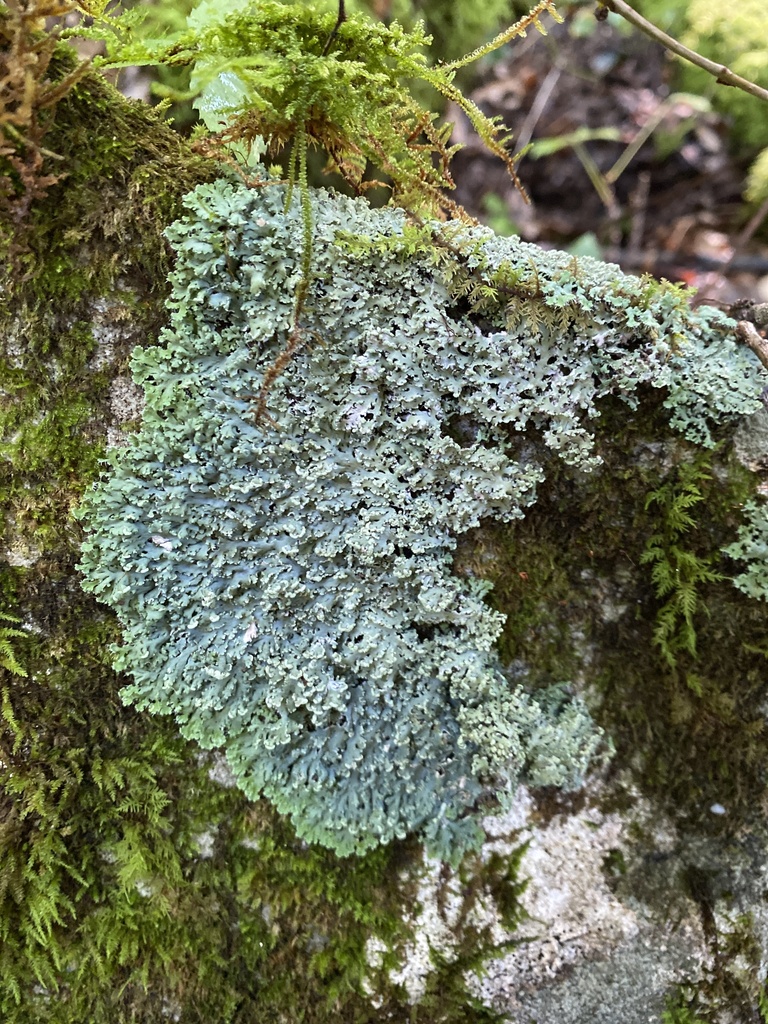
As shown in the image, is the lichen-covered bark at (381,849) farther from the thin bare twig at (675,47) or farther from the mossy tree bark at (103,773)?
the thin bare twig at (675,47)

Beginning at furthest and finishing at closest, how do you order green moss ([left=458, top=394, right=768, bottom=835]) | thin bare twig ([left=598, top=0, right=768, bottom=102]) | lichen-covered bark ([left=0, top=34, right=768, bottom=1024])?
thin bare twig ([left=598, top=0, right=768, bottom=102]), green moss ([left=458, top=394, right=768, bottom=835]), lichen-covered bark ([left=0, top=34, right=768, bottom=1024])

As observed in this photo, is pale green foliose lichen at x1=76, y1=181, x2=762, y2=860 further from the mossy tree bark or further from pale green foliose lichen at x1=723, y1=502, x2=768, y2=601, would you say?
pale green foliose lichen at x1=723, y1=502, x2=768, y2=601

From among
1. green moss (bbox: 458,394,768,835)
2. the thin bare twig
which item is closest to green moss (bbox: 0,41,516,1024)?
green moss (bbox: 458,394,768,835)

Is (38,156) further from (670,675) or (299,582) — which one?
(670,675)

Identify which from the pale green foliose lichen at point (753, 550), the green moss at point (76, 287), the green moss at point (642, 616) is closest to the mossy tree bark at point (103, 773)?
the green moss at point (76, 287)

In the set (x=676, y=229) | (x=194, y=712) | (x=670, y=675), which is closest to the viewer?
(x=194, y=712)

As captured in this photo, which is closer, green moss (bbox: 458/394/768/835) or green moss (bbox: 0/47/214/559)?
green moss (bbox: 0/47/214/559)

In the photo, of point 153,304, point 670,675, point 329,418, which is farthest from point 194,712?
point 670,675
